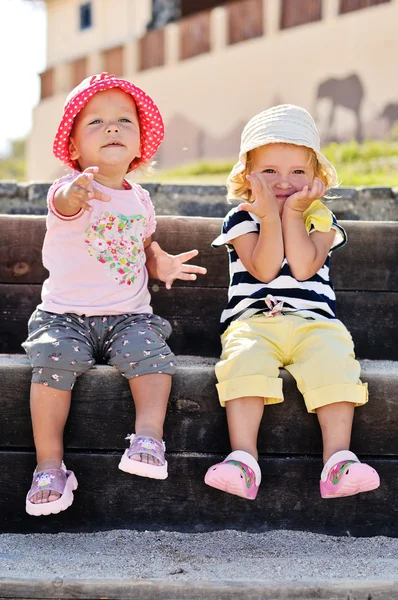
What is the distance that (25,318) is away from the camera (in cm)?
265

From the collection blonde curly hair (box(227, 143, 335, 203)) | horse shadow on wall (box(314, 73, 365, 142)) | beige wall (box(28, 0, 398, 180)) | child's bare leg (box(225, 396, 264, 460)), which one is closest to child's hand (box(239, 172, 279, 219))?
blonde curly hair (box(227, 143, 335, 203))

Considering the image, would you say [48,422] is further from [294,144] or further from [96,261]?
[294,144]

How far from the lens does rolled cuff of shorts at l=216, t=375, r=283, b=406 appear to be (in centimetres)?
200

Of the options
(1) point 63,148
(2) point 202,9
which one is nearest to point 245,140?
(1) point 63,148

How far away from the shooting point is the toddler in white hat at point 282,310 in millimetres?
1967

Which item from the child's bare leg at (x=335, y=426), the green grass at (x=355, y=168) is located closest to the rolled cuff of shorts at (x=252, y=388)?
the child's bare leg at (x=335, y=426)

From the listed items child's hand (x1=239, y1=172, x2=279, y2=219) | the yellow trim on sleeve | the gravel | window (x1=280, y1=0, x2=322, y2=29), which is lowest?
the gravel

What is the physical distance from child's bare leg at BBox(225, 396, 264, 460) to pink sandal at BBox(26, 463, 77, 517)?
0.42 meters

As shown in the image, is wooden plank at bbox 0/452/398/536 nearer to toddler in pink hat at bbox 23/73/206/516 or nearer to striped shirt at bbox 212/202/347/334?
toddler in pink hat at bbox 23/73/206/516

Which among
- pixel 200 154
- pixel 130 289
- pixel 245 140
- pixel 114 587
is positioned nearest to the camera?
pixel 114 587

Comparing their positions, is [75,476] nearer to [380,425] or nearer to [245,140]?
[380,425]

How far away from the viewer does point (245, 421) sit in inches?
78.4

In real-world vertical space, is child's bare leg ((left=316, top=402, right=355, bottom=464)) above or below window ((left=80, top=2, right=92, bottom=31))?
below

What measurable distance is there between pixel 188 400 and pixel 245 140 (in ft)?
2.97
